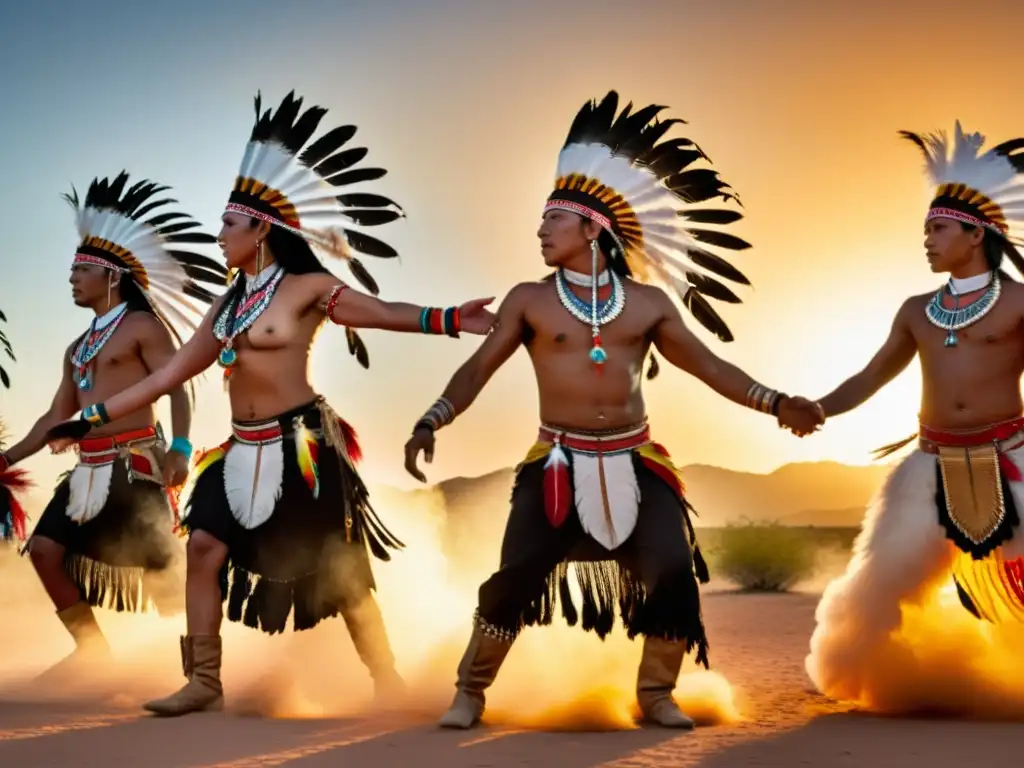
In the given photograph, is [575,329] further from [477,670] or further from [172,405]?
[172,405]

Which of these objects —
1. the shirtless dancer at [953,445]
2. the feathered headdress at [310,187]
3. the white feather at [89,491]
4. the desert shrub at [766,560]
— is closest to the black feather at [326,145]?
the feathered headdress at [310,187]

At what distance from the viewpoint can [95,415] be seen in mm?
5863

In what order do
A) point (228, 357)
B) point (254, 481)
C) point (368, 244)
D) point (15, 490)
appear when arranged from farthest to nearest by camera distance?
point (15, 490)
point (368, 244)
point (228, 357)
point (254, 481)

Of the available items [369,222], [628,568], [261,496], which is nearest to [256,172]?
[369,222]

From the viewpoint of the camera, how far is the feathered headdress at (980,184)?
6262 millimetres

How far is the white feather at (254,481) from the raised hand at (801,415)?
2120 millimetres

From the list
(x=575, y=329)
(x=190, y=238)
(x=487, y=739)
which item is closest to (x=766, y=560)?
(x=190, y=238)

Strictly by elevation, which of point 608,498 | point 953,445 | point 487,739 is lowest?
point 487,739

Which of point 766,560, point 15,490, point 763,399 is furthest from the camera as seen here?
point 766,560

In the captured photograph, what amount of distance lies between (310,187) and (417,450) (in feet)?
5.50

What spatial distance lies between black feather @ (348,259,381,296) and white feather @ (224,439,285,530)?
993 millimetres

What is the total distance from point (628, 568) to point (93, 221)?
13.5 feet

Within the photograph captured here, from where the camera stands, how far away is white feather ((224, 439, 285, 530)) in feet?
18.3

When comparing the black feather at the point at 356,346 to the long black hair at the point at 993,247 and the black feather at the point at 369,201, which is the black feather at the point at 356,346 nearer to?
the black feather at the point at 369,201
